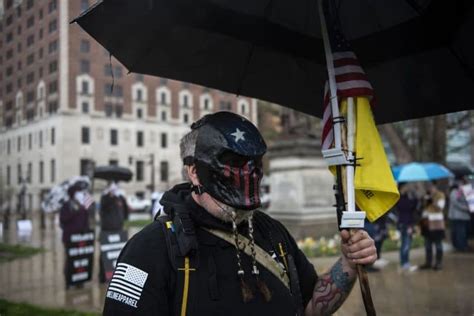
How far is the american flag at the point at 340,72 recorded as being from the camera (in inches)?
88.1

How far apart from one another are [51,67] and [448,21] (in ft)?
23.2

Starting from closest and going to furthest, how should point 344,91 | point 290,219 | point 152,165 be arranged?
point 344,91 < point 290,219 < point 152,165

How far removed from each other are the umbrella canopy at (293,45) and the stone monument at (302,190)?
1053cm

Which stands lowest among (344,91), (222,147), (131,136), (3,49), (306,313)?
(306,313)

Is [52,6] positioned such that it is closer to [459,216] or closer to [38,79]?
[38,79]

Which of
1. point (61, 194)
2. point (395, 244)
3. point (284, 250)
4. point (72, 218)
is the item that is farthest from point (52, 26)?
point (395, 244)

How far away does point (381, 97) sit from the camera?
3.06m

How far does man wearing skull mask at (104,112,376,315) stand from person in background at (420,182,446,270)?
331 inches

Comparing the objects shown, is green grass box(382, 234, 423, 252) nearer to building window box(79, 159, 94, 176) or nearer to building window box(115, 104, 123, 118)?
building window box(79, 159, 94, 176)

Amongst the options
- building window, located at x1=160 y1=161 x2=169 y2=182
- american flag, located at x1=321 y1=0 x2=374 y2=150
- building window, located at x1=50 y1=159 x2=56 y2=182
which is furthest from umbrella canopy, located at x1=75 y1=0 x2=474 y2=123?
building window, located at x1=160 y1=161 x2=169 y2=182

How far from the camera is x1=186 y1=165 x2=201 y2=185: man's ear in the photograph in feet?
6.93

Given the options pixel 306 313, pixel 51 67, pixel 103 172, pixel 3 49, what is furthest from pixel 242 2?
pixel 103 172

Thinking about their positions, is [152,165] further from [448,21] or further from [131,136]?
[448,21]

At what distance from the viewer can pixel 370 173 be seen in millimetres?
2152
